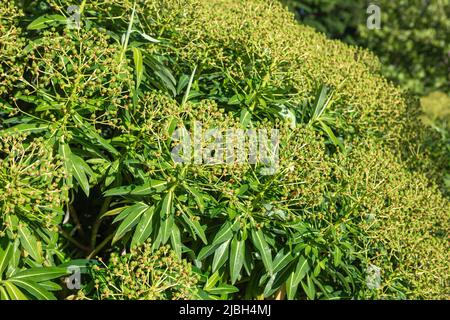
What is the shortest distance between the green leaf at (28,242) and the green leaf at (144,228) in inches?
19.3

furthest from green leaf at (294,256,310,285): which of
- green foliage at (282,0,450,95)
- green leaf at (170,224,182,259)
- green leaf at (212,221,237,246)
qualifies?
green foliage at (282,0,450,95)

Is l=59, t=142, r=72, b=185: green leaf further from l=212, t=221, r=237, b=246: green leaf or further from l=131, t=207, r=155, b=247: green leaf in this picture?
l=212, t=221, r=237, b=246: green leaf

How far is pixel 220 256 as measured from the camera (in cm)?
345

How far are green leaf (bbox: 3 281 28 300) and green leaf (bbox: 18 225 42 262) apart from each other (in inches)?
7.0

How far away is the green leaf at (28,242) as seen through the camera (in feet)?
10.00

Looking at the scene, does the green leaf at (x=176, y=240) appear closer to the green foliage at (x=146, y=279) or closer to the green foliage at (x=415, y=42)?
the green foliage at (x=146, y=279)

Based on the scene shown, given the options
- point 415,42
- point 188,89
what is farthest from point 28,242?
point 415,42

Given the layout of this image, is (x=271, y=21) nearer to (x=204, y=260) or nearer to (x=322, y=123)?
(x=322, y=123)

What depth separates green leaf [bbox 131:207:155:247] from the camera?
3.24 meters

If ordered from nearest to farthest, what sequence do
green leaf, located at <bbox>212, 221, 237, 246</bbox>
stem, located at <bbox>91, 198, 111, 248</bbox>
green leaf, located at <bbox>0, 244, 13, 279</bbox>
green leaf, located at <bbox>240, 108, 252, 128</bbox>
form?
A: green leaf, located at <bbox>0, 244, 13, 279</bbox>, green leaf, located at <bbox>212, 221, 237, 246</bbox>, green leaf, located at <bbox>240, 108, 252, 128</bbox>, stem, located at <bbox>91, 198, 111, 248</bbox>

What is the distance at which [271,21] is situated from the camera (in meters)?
4.48

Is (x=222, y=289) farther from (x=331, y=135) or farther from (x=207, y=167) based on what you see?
(x=331, y=135)

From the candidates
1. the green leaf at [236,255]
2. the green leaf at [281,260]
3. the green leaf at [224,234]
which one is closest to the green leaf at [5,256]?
the green leaf at [224,234]
